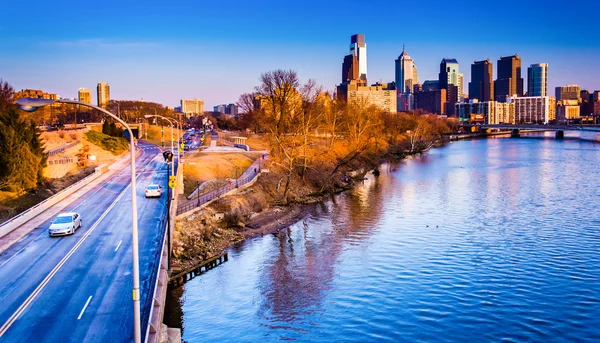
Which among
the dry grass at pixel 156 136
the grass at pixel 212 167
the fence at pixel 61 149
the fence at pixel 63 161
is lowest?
the grass at pixel 212 167

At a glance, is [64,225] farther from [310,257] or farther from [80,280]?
[310,257]

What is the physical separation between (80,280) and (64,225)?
10.2 meters

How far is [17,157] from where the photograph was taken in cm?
4975

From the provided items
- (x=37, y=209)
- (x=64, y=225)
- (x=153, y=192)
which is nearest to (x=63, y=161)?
(x=153, y=192)

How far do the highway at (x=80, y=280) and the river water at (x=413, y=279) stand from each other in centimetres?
412

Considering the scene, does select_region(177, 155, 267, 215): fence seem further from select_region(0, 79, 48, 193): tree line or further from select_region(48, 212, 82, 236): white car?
select_region(0, 79, 48, 193): tree line

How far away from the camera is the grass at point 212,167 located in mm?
64688

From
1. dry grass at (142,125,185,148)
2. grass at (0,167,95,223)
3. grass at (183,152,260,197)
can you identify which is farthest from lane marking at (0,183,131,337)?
dry grass at (142,125,185,148)

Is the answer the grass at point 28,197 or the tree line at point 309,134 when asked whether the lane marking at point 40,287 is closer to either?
the grass at point 28,197

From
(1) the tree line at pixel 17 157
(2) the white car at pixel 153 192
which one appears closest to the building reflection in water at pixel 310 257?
(2) the white car at pixel 153 192

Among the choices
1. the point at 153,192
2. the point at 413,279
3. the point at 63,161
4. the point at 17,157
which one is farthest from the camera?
the point at 63,161

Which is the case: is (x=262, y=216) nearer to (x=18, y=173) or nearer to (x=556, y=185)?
(x=18, y=173)

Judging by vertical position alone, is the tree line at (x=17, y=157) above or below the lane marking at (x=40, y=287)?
above

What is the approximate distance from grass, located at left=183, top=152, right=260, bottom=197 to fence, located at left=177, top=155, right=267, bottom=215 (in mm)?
1615
